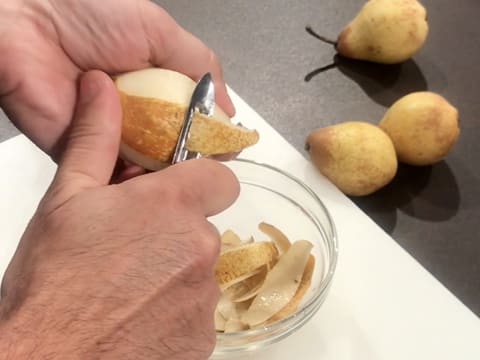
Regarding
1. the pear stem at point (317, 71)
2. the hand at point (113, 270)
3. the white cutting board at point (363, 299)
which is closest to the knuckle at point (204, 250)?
the hand at point (113, 270)

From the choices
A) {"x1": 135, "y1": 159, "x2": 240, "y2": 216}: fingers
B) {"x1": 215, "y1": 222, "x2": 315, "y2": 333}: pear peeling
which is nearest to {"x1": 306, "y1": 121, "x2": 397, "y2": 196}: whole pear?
{"x1": 215, "y1": 222, "x2": 315, "y2": 333}: pear peeling

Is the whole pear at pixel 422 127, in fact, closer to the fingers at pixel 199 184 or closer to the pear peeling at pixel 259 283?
the pear peeling at pixel 259 283

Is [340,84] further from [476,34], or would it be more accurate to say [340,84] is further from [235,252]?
[235,252]

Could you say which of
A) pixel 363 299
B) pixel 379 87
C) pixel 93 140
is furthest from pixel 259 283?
pixel 379 87

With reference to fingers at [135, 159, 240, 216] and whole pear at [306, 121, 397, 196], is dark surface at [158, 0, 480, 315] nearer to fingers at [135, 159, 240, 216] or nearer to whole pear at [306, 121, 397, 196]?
whole pear at [306, 121, 397, 196]

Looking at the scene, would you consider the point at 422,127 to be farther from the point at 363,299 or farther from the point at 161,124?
the point at 161,124

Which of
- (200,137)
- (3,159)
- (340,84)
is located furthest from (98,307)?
(340,84)
